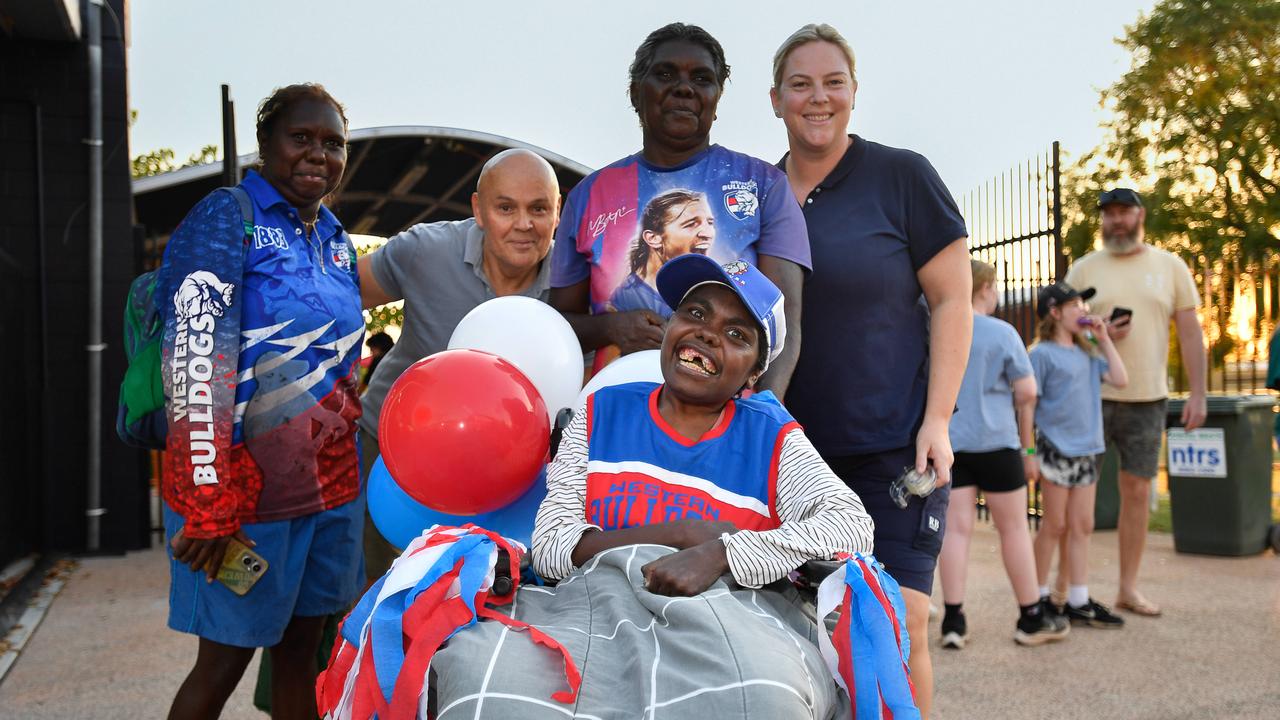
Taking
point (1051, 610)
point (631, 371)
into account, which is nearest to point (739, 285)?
point (631, 371)

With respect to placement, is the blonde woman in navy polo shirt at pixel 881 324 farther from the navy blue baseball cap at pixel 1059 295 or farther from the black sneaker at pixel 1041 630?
the navy blue baseball cap at pixel 1059 295

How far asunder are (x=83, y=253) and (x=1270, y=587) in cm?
894

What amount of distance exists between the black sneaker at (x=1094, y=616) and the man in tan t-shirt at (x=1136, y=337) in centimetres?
35

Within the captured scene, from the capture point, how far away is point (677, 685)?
5.71 feet

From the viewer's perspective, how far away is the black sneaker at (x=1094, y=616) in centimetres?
568

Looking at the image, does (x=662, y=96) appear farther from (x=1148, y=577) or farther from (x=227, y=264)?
(x=1148, y=577)

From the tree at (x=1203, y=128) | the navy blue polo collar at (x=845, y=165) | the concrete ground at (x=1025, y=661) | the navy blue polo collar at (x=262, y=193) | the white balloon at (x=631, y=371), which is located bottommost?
the concrete ground at (x=1025, y=661)

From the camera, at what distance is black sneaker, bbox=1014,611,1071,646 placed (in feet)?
17.7

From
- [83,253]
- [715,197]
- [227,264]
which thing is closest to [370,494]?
[227,264]

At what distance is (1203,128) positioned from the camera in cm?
2375

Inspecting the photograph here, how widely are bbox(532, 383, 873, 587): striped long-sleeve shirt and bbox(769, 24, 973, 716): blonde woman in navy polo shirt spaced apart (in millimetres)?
556

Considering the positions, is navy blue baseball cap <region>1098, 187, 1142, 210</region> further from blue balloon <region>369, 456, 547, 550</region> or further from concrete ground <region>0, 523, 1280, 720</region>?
blue balloon <region>369, 456, 547, 550</region>

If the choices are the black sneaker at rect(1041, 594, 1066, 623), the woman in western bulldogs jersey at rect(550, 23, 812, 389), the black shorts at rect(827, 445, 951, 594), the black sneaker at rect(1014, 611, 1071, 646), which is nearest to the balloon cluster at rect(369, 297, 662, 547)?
the woman in western bulldogs jersey at rect(550, 23, 812, 389)

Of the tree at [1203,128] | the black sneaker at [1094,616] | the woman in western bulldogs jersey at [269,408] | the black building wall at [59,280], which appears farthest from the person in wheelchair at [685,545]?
the tree at [1203,128]
